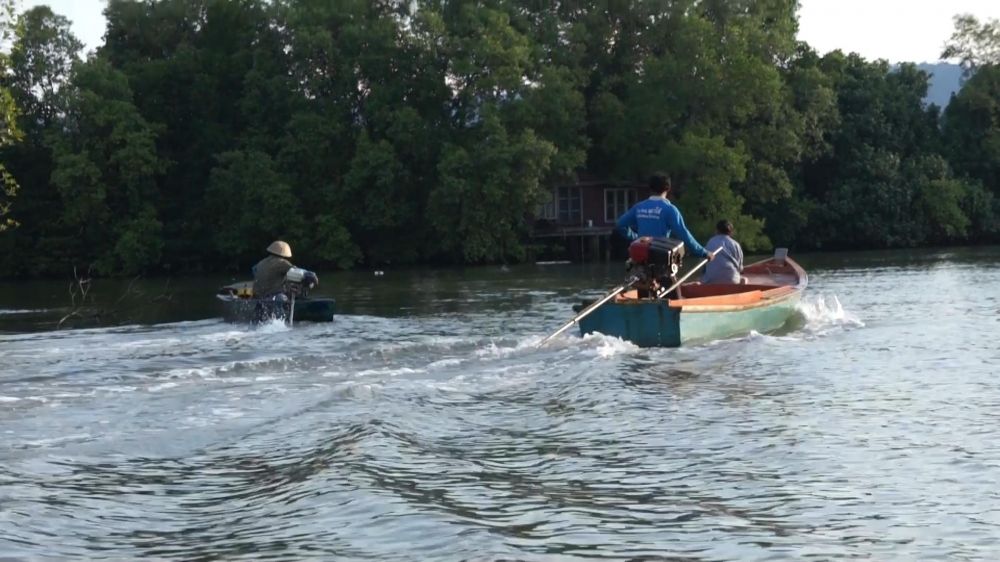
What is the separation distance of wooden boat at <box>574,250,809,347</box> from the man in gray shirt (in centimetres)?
26

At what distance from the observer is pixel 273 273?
813 inches

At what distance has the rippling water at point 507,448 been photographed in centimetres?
693

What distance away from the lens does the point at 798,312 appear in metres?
19.3

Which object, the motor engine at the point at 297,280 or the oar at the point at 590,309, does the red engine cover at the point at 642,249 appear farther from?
the motor engine at the point at 297,280

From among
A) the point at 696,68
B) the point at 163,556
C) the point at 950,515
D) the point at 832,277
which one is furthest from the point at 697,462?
the point at 696,68

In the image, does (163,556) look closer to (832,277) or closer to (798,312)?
(798,312)

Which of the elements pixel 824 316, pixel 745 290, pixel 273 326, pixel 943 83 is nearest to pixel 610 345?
pixel 745 290

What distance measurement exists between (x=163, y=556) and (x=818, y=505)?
12.5ft

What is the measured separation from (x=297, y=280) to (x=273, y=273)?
420 mm

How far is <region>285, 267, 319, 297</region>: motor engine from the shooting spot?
2072cm

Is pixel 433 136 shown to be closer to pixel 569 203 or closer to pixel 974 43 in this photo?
pixel 569 203

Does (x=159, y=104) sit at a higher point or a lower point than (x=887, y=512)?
higher

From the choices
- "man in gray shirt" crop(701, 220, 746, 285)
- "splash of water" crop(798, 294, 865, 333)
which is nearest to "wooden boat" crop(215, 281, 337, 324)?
"man in gray shirt" crop(701, 220, 746, 285)

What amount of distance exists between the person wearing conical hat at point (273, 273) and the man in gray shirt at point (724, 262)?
6471 mm
